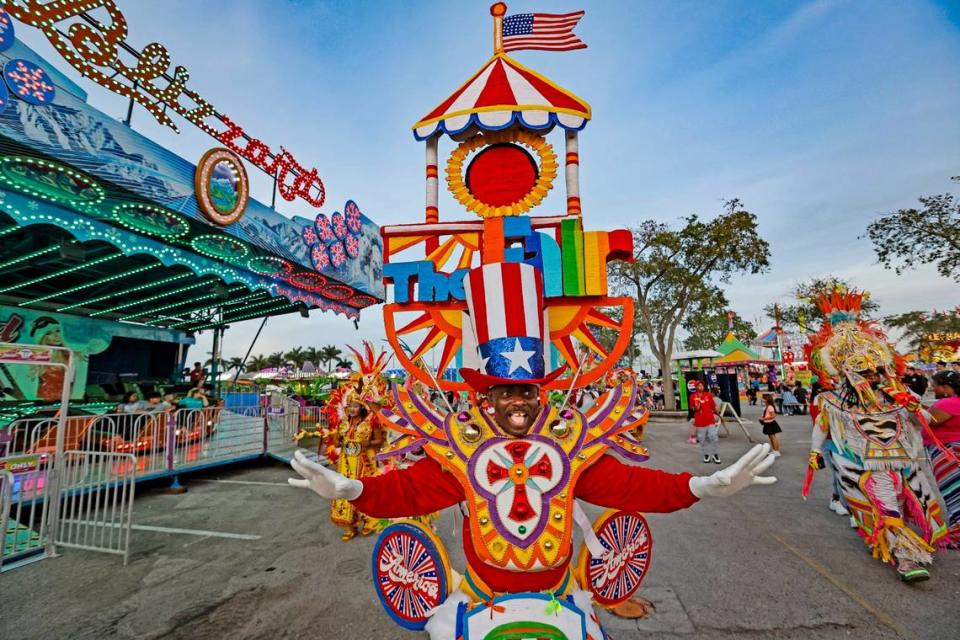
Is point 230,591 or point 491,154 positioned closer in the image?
point 491,154

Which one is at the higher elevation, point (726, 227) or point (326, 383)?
point (726, 227)

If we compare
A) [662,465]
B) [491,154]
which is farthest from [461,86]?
[662,465]

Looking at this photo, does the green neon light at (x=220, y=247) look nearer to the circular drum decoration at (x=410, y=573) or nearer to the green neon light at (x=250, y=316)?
the green neon light at (x=250, y=316)

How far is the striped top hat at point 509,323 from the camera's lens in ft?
6.89

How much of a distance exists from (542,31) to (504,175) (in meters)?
1.69

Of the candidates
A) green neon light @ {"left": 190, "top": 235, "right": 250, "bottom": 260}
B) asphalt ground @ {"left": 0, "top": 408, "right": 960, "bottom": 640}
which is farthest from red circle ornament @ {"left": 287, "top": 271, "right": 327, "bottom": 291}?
asphalt ground @ {"left": 0, "top": 408, "right": 960, "bottom": 640}

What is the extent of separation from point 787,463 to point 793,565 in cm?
554

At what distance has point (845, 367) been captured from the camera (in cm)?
450

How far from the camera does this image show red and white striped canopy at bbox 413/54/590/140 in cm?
305

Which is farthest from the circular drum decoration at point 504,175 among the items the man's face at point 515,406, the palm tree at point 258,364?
the palm tree at point 258,364

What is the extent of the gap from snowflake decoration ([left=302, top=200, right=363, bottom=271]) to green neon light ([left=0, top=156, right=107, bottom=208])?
5.27m

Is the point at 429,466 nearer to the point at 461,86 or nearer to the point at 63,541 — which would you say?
the point at 461,86

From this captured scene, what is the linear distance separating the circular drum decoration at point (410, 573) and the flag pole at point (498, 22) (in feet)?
12.2

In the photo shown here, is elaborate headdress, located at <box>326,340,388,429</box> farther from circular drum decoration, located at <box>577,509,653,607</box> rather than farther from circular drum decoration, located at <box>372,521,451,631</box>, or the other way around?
circular drum decoration, located at <box>577,509,653,607</box>
